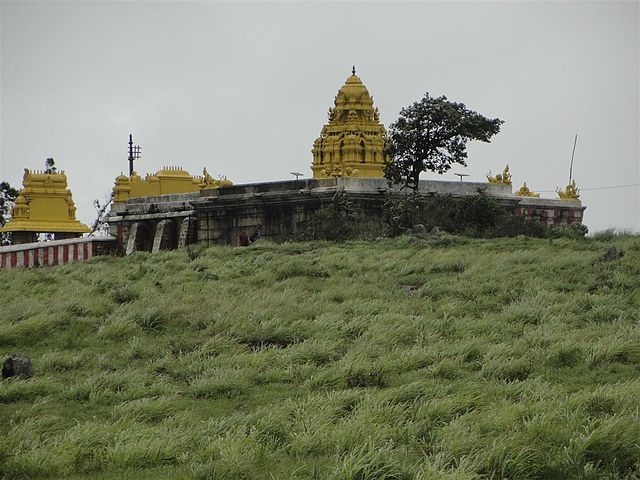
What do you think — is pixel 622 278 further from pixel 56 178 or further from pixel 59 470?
pixel 56 178

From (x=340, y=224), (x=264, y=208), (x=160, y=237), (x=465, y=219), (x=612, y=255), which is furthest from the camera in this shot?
(x=160, y=237)

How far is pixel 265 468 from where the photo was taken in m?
8.48

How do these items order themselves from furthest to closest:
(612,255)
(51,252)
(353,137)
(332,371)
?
(353,137) < (51,252) < (612,255) < (332,371)

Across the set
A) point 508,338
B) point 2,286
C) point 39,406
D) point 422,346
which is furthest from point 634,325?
point 2,286

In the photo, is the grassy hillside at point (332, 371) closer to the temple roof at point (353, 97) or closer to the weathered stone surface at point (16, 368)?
the weathered stone surface at point (16, 368)

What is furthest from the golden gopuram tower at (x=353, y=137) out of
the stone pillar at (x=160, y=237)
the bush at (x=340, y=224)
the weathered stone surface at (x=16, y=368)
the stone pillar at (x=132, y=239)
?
the weathered stone surface at (x=16, y=368)

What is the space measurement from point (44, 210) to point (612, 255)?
1031 inches

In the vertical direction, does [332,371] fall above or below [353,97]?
below

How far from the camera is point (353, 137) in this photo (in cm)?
3409

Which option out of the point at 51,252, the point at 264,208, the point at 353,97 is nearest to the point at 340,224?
the point at 264,208

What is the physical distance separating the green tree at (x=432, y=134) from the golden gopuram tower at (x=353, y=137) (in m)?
2.83

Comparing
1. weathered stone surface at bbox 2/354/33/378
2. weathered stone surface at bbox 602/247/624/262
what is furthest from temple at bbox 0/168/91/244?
weathered stone surface at bbox 2/354/33/378

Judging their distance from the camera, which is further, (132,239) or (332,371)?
(132,239)

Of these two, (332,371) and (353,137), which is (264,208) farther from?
(332,371)
